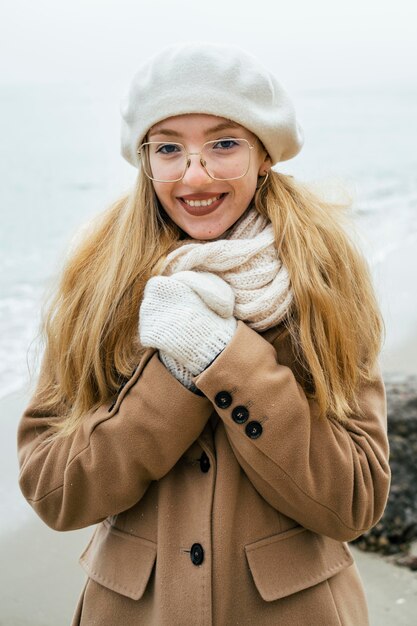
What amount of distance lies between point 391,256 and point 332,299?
743cm

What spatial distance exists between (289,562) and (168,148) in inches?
45.5

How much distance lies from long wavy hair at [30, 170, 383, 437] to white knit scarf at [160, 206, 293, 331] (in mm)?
38

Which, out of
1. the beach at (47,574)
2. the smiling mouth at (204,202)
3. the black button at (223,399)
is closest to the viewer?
the black button at (223,399)

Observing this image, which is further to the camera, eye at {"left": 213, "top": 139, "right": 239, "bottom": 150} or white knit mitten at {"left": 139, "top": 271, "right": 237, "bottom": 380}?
eye at {"left": 213, "top": 139, "right": 239, "bottom": 150}

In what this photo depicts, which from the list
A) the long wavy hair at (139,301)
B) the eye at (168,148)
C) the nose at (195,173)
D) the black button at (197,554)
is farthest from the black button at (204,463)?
the eye at (168,148)

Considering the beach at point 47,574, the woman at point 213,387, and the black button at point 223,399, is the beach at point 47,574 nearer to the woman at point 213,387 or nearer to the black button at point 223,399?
the woman at point 213,387

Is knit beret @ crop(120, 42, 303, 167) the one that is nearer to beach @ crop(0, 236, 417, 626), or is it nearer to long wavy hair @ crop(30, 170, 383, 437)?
long wavy hair @ crop(30, 170, 383, 437)

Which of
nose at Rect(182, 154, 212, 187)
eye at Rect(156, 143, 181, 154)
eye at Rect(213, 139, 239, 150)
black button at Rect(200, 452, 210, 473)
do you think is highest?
eye at Rect(213, 139, 239, 150)

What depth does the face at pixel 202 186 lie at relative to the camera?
2.05 m

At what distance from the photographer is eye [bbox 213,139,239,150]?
208 centimetres

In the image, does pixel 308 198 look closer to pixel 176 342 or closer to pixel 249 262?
pixel 249 262

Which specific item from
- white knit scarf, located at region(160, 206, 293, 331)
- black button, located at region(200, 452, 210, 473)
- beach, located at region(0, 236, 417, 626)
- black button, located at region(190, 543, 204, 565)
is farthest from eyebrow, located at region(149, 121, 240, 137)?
beach, located at region(0, 236, 417, 626)

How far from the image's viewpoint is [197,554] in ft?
6.32

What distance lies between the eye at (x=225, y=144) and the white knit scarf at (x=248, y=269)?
0.84ft
